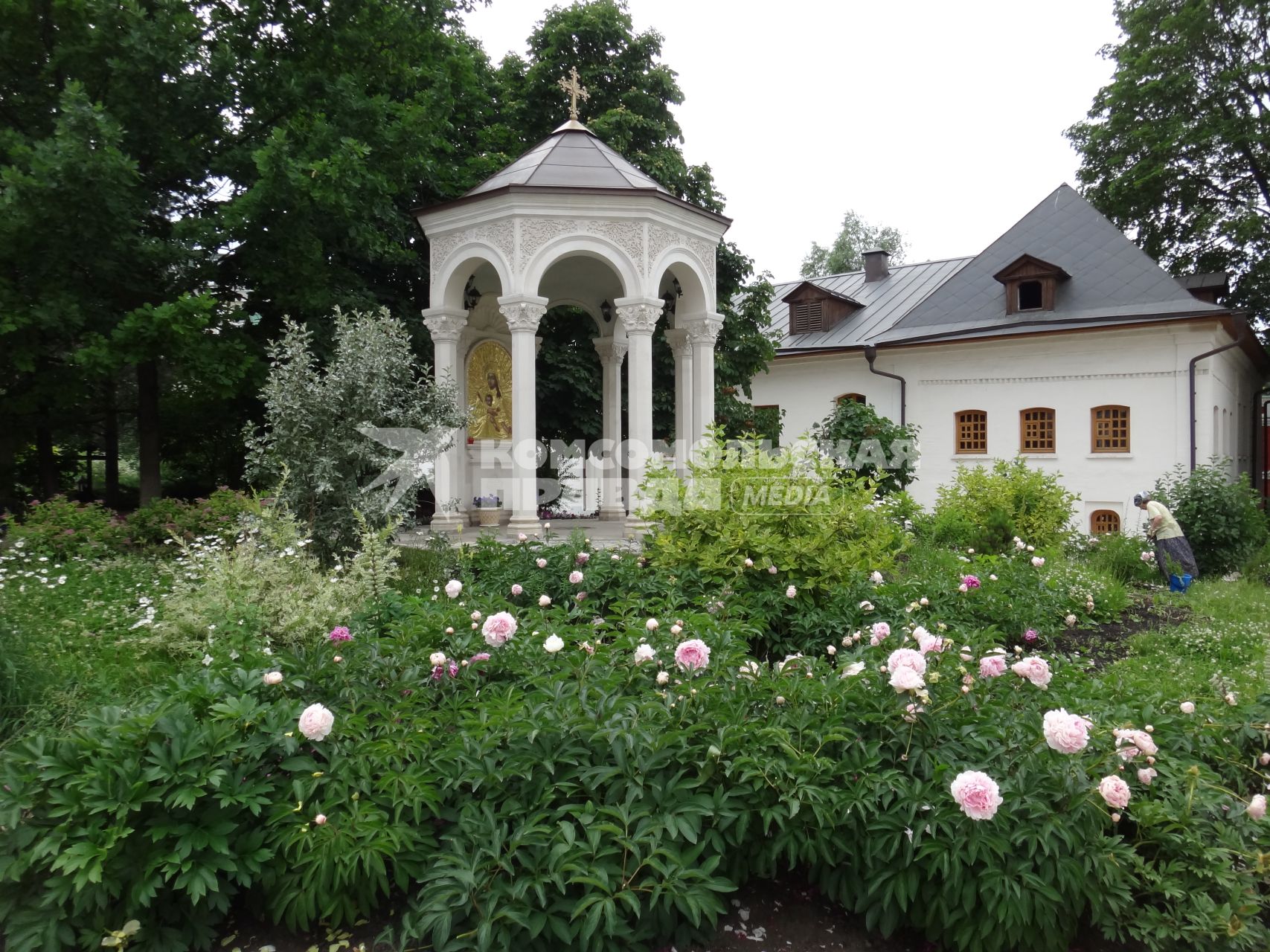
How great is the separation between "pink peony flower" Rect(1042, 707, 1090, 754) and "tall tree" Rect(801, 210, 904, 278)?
150 feet

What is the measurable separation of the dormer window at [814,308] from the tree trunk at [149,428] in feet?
56.6

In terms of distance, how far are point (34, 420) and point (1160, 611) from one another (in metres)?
16.2

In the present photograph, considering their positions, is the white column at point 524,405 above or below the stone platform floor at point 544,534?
above

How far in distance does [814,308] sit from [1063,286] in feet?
22.8

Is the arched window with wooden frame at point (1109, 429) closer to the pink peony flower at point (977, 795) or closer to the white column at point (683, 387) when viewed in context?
the white column at point (683, 387)

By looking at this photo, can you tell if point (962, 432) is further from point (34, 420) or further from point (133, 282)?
point (34, 420)

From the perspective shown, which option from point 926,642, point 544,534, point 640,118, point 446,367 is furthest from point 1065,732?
point 640,118

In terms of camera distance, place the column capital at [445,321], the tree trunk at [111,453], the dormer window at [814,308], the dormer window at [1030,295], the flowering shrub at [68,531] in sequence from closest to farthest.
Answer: the flowering shrub at [68,531] → the column capital at [445,321] → the tree trunk at [111,453] → the dormer window at [1030,295] → the dormer window at [814,308]

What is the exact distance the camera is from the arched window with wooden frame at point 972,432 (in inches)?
790

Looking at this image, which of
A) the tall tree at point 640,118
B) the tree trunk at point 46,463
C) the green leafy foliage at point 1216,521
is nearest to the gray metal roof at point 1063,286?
the tall tree at point 640,118

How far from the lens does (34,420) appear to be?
13.5 metres

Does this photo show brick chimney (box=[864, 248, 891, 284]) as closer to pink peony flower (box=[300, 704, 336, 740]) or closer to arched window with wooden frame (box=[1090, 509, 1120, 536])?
arched window with wooden frame (box=[1090, 509, 1120, 536])

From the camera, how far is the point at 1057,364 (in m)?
18.8

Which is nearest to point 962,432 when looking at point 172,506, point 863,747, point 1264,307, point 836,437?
point 836,437
